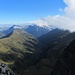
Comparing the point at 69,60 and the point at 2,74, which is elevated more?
the point at 2,74

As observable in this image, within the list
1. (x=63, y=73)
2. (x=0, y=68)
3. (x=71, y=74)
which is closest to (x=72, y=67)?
(x=71, y=74)

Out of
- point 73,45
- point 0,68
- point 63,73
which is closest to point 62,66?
point 63,73

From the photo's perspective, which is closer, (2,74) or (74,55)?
(2,74)

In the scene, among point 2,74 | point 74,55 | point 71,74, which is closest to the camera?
point 2,74

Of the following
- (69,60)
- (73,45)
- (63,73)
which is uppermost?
(73,45)

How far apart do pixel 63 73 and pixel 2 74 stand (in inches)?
4552

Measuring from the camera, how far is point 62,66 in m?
199

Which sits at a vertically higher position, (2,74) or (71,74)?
(2,74)

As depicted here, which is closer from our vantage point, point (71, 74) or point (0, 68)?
point (0, 68)

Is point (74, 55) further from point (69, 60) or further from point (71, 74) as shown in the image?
point (71, 74)

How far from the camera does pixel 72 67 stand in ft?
567

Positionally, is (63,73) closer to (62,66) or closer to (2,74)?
(62,66)

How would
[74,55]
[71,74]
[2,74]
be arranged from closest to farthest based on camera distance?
1. [2,74]
2. [71,74]
3. [74,55]

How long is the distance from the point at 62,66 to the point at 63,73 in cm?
972
